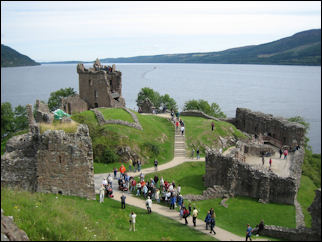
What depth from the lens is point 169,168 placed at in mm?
30797

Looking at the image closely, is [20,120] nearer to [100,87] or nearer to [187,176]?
[100,87]

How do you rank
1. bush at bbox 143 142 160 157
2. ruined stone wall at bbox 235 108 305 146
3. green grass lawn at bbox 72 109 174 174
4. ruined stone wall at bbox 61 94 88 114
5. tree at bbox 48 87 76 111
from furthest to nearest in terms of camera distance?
tree at bbox 48 87 76 111 < ruined stone wall at bbox 61 94 88 114 < ruined stone wall at bbox 235 108 305 146 < bush at bbox 143 142 160 157 < green grass lawn at bbox 72 109 174 174

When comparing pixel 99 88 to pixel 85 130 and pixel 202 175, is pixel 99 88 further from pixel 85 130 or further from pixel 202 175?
pixel 85 130

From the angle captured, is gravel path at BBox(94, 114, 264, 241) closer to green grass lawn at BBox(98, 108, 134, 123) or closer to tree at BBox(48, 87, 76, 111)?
green grass lawn at BBox(98, 108, 134, 123)

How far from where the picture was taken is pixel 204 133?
39781 mm

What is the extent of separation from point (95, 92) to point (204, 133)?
25.2m

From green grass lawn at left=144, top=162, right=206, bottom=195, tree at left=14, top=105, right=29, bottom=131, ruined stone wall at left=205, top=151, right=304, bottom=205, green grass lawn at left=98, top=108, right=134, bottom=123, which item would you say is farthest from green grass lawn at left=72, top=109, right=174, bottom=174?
tree at left=14, top=105, right=29, bottom=131

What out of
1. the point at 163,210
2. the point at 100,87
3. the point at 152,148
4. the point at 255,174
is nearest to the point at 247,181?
the point at 255,174

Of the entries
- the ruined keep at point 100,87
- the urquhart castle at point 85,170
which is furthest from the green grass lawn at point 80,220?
the ruined keep at point 100,87

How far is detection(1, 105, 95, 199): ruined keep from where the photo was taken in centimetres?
2002

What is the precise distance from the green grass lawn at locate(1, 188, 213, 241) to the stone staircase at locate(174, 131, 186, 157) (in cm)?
1415

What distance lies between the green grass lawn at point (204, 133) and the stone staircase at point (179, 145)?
65 cm

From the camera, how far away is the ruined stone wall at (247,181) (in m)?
25.1

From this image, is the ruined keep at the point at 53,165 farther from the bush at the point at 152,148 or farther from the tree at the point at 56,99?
the tree at the point at 56,99
